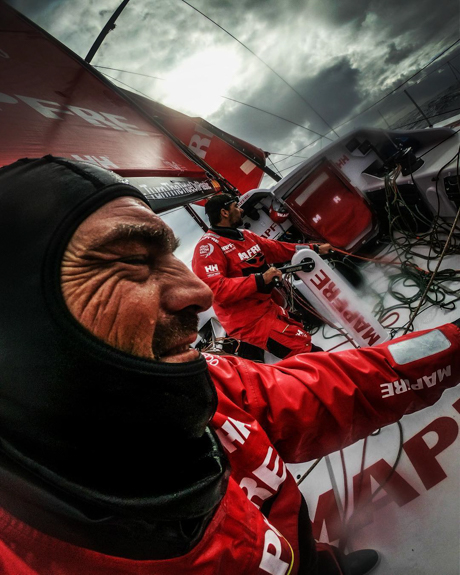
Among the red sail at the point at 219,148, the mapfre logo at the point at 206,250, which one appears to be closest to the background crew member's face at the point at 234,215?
the mapfre logo at the point at 206,250

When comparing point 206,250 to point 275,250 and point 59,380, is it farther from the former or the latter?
point 59,380

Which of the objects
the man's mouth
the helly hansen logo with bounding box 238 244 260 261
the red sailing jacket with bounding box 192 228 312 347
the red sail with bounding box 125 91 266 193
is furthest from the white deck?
the red sail with bounding box 125 91 266 193

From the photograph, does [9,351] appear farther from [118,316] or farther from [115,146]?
[115,146]

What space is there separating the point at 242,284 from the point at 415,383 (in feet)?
5.43

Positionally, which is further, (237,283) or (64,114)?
(64,114)

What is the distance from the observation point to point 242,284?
2609 mm

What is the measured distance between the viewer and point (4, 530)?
62 centimetres

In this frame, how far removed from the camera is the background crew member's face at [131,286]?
64 cm

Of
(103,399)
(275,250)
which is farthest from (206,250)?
(103,399)

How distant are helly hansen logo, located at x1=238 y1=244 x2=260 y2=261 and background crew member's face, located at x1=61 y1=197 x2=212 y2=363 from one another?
2227mm

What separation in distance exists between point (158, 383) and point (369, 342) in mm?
2243

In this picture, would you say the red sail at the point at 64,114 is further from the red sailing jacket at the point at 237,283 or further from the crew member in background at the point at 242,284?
the red sailing jacket at the point at 237,283

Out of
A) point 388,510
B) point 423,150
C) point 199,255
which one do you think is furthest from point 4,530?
point 423,150

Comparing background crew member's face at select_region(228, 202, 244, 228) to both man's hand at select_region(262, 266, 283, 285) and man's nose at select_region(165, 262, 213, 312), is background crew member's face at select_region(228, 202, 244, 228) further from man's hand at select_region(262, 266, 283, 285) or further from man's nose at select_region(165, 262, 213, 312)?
man's nose at select_region(165, 262, 213, 312)
